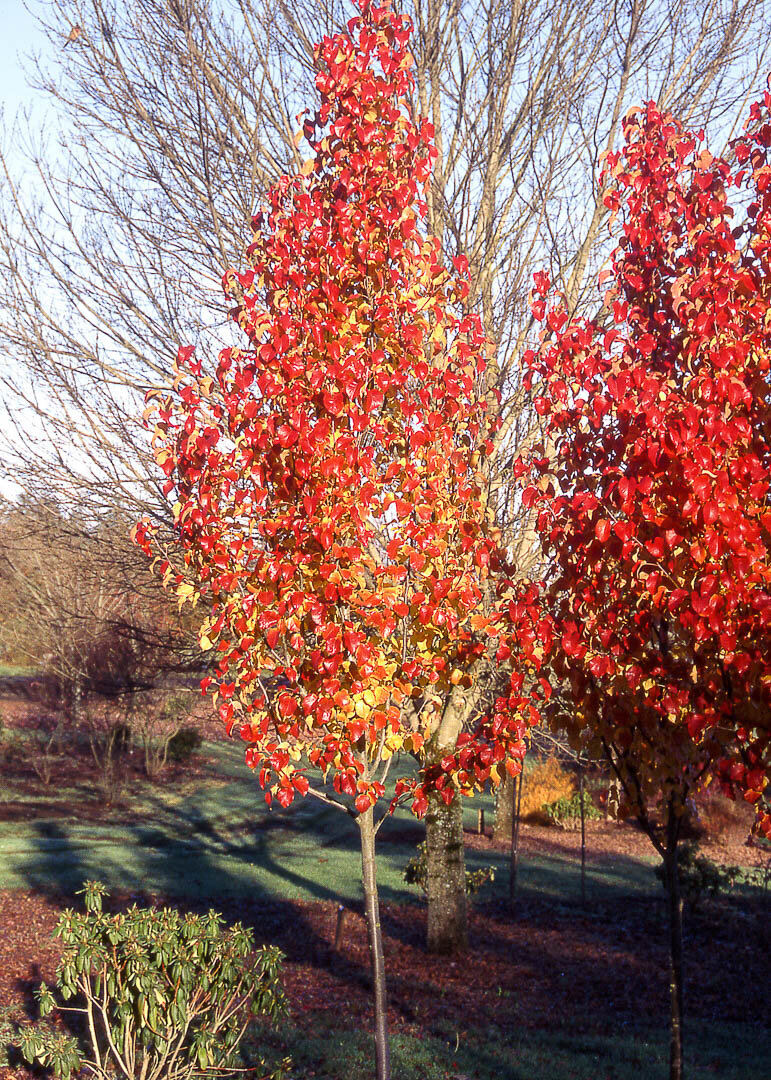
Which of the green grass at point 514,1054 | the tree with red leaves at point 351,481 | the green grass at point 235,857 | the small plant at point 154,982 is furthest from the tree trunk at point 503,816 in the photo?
the tree with red leaves at point 351,481

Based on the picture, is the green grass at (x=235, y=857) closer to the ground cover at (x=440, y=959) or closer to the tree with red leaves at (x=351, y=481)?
the ground cover at (x=440, y=959)

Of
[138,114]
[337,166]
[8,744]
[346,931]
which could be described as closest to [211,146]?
[138,114]

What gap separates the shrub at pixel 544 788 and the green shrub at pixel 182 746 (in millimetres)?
11672

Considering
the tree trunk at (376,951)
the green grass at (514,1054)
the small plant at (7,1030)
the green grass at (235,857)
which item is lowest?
the green grass at (235,857)

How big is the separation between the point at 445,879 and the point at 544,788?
12.4 m

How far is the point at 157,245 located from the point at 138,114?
1070 mm

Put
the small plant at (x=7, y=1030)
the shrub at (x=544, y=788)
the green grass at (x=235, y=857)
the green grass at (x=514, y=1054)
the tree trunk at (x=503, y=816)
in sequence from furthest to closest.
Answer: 1. the shrub at (x=544, y=788)
2. the tree trunk at (x=503, y=816)
3. the green grass at (x=235, y=857)
4. the green grass at (x=514, y=1054)
5. the small plant at (x=7, y=1030)

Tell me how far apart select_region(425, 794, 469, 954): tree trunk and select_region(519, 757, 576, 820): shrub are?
1134cm

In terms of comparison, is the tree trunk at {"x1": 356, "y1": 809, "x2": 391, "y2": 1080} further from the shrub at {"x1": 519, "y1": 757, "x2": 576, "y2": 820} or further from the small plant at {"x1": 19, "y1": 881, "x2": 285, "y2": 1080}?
the shrub at {"x1": 519, "y1": 757, "x2": 576, "y2": 820}

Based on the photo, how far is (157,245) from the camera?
806cm

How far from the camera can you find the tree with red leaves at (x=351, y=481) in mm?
3871

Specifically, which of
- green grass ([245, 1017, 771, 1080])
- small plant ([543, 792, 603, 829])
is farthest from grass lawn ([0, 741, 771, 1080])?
small plant ([543, 792, 603, 829])

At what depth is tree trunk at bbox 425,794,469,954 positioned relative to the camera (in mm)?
9695

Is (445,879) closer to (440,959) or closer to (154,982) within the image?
(440,959)
